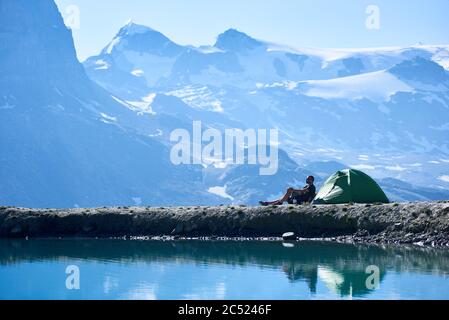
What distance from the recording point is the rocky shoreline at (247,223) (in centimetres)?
5222

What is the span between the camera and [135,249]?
5028 cm

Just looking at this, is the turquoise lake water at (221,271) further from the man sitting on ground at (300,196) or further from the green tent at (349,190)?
the green tent at (349,190)

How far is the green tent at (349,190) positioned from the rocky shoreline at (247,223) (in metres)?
3.21

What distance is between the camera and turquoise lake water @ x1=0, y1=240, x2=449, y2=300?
109ft

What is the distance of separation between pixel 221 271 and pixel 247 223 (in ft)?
57.7

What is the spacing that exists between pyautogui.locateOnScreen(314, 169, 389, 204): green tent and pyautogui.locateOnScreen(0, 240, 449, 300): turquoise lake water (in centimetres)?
886

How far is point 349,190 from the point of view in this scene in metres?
59.8

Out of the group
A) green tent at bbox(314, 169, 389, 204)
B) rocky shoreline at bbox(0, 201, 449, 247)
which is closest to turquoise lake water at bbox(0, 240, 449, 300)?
rocky shoreline at bbox(0, 201, 449, 247)

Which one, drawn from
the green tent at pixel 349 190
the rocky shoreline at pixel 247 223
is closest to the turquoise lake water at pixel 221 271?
the rocky shoreline at pixel 247 223

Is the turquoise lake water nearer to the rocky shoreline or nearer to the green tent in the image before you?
the rocky shoreline

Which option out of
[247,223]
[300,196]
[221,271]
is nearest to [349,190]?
[300,196]

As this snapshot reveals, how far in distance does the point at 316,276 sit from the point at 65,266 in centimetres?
1307
